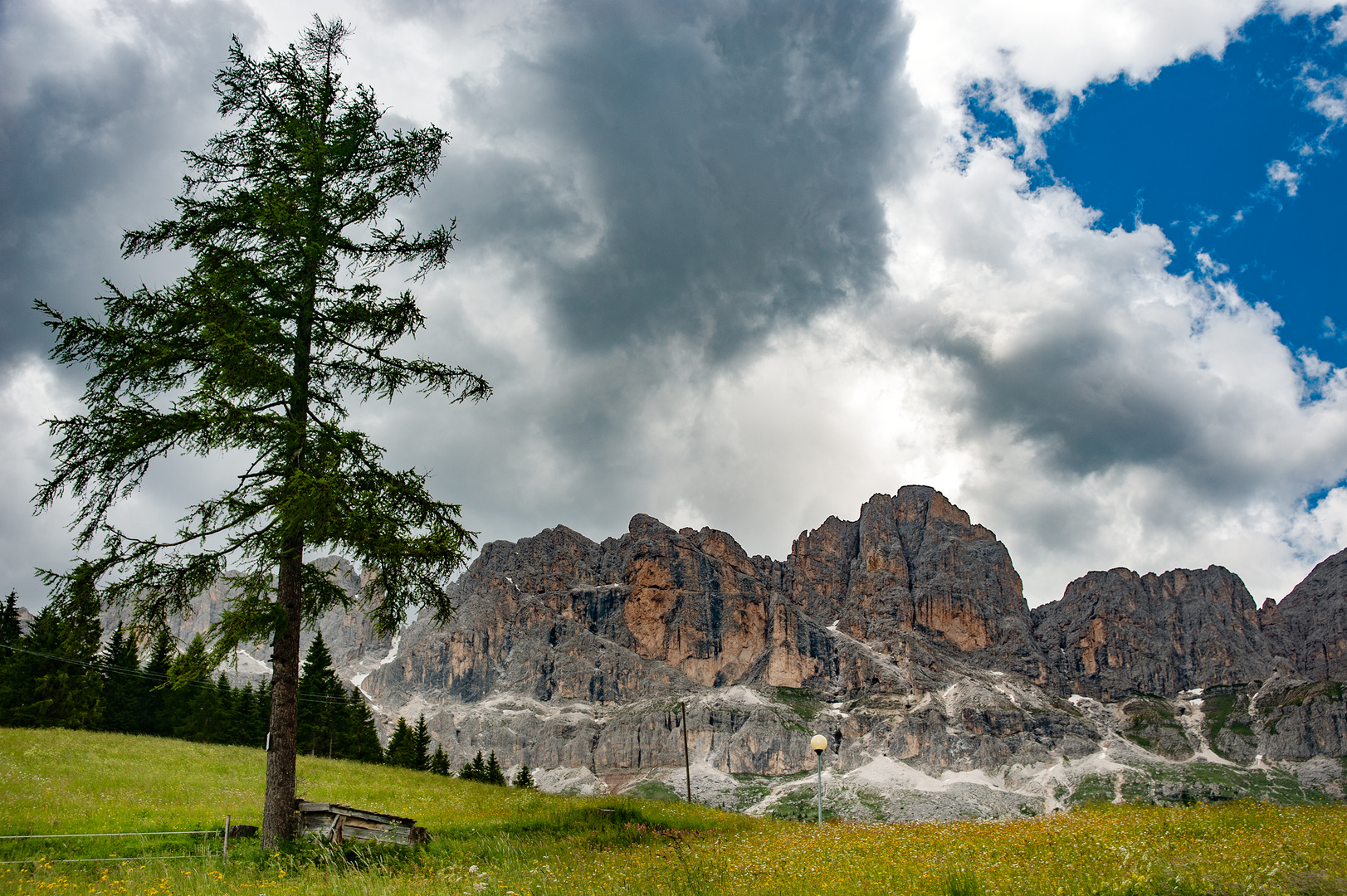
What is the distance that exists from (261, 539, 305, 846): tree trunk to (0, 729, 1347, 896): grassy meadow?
1.70 ft

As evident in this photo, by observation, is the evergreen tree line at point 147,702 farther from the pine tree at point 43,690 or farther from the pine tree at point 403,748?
the pine tree at point 403,748

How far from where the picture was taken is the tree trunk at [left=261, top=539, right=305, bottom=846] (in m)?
12.0

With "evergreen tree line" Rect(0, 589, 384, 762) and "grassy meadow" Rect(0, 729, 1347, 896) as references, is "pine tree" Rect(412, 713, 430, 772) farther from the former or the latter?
"grassy meadow" Rect(0, 729, 1347, 896)

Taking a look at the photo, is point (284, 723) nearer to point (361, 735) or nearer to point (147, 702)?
point (147, 702)

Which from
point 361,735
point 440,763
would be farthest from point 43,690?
point 440,763

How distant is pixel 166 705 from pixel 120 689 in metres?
4.92

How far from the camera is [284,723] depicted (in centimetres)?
1216

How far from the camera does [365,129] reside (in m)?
14.5

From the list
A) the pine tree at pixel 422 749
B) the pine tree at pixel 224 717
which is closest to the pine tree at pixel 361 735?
the pine tree at pixel 422 749

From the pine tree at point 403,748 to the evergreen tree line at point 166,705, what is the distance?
0.41 feet

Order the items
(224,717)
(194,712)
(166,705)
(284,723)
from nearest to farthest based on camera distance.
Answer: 1. (284,723)
2. (194,712)
3. (224,717)
4. (166,705)

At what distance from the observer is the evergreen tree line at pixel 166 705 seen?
1795 inches

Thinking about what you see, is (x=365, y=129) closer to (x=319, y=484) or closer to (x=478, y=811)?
(x=319, y=484)

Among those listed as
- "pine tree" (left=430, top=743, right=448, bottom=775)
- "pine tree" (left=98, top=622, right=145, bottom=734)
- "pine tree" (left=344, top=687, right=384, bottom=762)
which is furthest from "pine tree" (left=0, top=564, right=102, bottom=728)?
"pine tree" (left=430, top=743, right=448, bottom=775)
